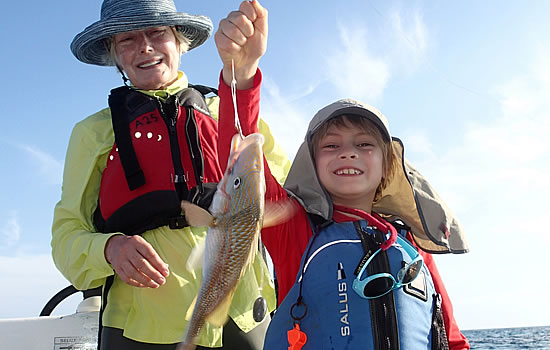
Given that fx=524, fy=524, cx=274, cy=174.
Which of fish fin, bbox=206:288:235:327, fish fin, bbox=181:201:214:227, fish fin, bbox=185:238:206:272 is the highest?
fish fin, bbox=181:201:214:227

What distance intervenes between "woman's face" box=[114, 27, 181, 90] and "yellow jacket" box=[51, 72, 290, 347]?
0.36m

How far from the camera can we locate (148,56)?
3.37m

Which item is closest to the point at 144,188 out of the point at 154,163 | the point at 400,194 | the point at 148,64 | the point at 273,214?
the point at 154,163

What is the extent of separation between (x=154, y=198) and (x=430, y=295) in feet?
5.51

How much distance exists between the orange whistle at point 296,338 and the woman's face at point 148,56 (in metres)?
1.83

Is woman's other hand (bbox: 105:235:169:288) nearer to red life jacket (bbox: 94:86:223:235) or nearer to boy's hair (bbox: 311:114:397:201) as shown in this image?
red life jacket (bbox: 94:86:223:235)

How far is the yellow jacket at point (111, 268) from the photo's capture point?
2.85 metres

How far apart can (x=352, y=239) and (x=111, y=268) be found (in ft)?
4.34

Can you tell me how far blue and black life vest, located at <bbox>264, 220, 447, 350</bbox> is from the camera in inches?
104

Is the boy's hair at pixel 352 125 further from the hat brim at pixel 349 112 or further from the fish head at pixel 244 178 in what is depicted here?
the fish head at pixel 244 178

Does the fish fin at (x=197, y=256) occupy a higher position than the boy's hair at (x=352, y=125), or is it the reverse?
the boy's hair at (x=352, y=125)

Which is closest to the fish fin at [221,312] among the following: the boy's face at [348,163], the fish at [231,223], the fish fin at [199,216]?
the fish at [231,223]

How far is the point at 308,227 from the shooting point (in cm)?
318

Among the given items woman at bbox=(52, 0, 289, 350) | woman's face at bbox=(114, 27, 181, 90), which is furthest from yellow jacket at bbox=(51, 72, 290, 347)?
woman's face at bbox=(114, 27, 181, 90)
